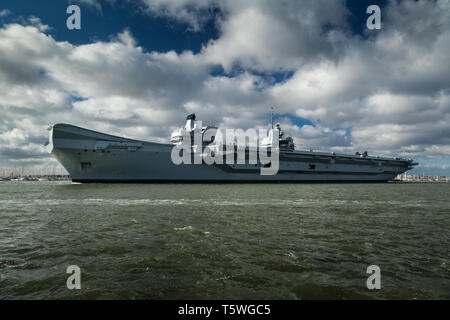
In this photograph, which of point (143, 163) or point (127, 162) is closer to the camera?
point (127, 162)

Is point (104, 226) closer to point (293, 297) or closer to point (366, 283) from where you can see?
point (293, 297)

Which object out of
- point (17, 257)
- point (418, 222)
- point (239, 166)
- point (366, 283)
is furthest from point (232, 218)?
point (239, 166)

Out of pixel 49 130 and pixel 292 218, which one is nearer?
pixel 292 218

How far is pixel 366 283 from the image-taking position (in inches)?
141

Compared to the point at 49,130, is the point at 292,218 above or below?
below

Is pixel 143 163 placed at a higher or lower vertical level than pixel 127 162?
lower

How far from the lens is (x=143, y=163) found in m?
32.3

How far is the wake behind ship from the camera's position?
99.2 feet

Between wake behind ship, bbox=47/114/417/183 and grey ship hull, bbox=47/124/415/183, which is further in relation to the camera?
wake behind ship, bbox=47/114/417/183

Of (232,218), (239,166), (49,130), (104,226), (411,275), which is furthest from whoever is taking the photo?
(239,166)

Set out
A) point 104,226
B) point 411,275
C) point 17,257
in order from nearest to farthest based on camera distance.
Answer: point 411,275 < point 17,257 < point 104,226

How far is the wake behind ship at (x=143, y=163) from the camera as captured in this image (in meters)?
30.2

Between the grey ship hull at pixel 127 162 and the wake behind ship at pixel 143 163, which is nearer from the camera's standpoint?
the grey ship hull at pixel 127 162
